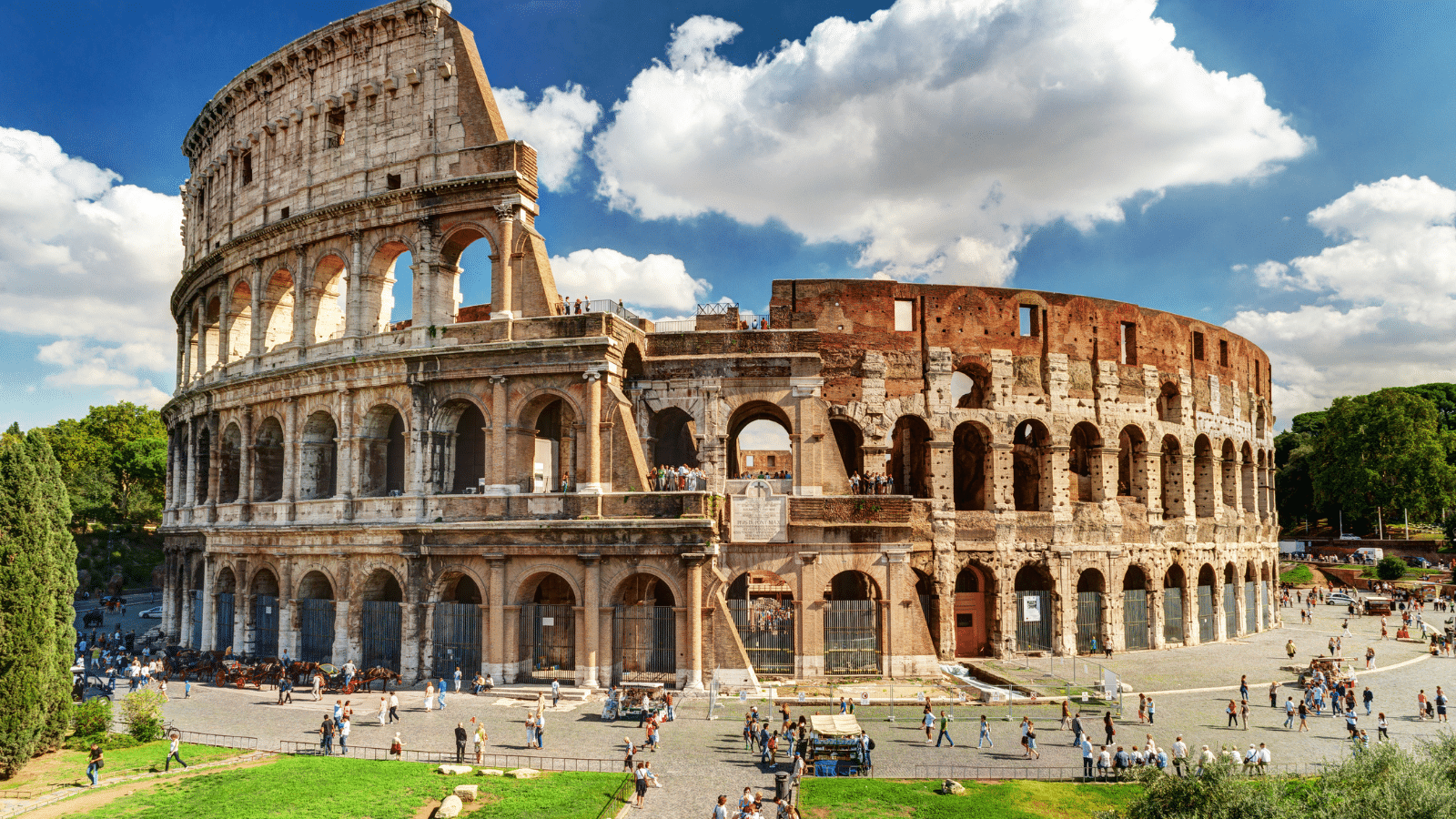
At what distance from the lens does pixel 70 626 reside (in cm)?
2348

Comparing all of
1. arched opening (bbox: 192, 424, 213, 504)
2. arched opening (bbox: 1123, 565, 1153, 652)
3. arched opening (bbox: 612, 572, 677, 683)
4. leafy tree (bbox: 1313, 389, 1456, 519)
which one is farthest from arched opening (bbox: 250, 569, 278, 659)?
leafy tree (bbox: 1313, 389, 1456, 519)

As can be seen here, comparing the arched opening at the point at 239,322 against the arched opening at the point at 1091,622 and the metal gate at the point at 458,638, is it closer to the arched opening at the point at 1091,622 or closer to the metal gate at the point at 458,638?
the metal gate at the point at 458,638

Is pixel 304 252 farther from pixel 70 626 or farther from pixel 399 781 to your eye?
pixel 399 781

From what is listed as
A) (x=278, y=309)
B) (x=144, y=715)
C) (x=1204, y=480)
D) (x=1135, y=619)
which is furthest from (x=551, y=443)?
(x=1204, y=480)

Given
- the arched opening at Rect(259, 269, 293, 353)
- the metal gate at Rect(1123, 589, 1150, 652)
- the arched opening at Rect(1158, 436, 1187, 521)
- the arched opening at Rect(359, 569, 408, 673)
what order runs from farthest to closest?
the arched opening at Rect(1158, 436, 1187, 521) < the metal gate at Rect(1123, 589, 1150, 652) < the arched opening at Rect(259, 269, 293, 353) < the arched opening at Rect(359, 569, 408, 673)

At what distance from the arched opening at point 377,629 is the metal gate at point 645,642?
7.61 m

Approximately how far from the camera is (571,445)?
1240 inches

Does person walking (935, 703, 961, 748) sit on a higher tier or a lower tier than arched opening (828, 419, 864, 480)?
lower

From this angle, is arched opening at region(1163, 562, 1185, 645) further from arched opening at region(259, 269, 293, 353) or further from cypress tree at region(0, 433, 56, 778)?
cypress tree at region(0, 433, 56, 778)

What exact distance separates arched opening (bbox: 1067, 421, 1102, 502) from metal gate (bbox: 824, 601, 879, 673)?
11401mm

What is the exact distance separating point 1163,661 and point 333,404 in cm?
3189

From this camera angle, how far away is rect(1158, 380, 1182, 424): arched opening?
128ft

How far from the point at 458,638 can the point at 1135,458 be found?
2801cm

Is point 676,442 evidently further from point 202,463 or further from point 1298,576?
point 1298,576
